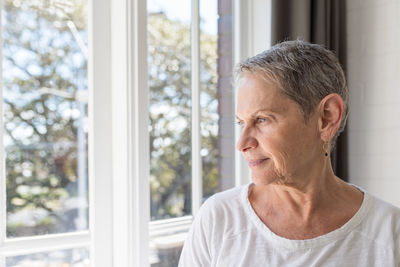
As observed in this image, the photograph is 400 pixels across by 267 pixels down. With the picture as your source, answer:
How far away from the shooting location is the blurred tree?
230cm

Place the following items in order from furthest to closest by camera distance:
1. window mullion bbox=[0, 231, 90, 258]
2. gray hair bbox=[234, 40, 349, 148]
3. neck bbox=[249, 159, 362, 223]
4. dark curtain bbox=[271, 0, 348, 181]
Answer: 1. dark curtain bbox=[271, 0, 348, 181]
2. window mullion bbox=[0, 231, 90, 258]
3. neck bbox=[249, 159, 362, 223]
4. gray hair bbox=[234, 40, 349, 148]

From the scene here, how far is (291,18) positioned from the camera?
2.32 metres

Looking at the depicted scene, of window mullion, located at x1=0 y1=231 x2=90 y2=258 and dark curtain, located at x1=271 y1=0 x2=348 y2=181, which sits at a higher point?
dark curtain, located at x1=271 y1=0 x2=348 y2=181

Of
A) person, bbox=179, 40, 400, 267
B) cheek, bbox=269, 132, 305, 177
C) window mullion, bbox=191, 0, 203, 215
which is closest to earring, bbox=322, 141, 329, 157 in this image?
person, bbox=179, 40, 400, 267

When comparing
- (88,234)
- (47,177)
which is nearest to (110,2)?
(47,177)

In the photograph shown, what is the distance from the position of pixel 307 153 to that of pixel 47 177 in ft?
4.06

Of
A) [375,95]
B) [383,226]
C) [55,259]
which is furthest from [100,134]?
[375,95]

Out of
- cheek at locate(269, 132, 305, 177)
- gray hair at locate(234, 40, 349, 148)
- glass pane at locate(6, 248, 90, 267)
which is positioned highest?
gray hair at locate(234, 40, 349, 148)

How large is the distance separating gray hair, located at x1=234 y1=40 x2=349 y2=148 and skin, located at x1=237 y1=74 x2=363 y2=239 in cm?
2

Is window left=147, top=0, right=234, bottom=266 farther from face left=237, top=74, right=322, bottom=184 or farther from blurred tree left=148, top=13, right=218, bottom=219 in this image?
face left=237, top=74, right=322, bottom=184

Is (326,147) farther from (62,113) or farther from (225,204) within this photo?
(62,113)

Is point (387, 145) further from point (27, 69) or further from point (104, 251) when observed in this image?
point (27, 69)

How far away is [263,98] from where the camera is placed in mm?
1288

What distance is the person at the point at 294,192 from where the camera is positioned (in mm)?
1299
